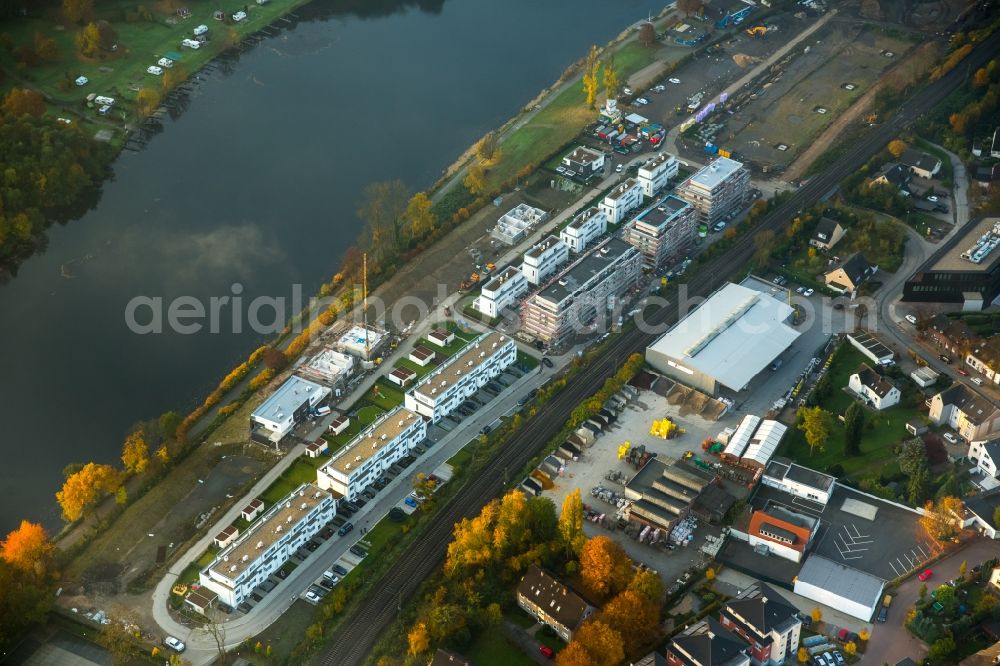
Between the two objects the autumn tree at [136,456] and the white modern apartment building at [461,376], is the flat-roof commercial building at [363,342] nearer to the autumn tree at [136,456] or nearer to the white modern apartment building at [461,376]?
the white modern apartment building at [461,376]

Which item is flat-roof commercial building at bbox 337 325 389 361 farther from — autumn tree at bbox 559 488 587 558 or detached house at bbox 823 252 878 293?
detached house at bbox 823 252 878 293

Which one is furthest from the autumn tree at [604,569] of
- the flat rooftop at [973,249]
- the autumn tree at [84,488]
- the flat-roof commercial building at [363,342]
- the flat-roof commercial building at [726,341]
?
the flat rooftop at [973,249]

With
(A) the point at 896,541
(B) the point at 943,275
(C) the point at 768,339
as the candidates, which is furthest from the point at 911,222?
(A) the point at 896,541

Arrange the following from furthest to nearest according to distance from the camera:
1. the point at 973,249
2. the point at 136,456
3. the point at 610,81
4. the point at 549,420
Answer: the point at 610,81
the point at 973,249
the point at 549,420
the point at 136,456

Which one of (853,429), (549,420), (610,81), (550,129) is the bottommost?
(549,420)

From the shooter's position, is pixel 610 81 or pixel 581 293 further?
pixel 610 81

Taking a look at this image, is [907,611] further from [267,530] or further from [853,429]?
[267,530]

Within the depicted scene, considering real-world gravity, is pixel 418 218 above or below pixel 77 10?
below

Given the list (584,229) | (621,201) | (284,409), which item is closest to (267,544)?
(284,409)
